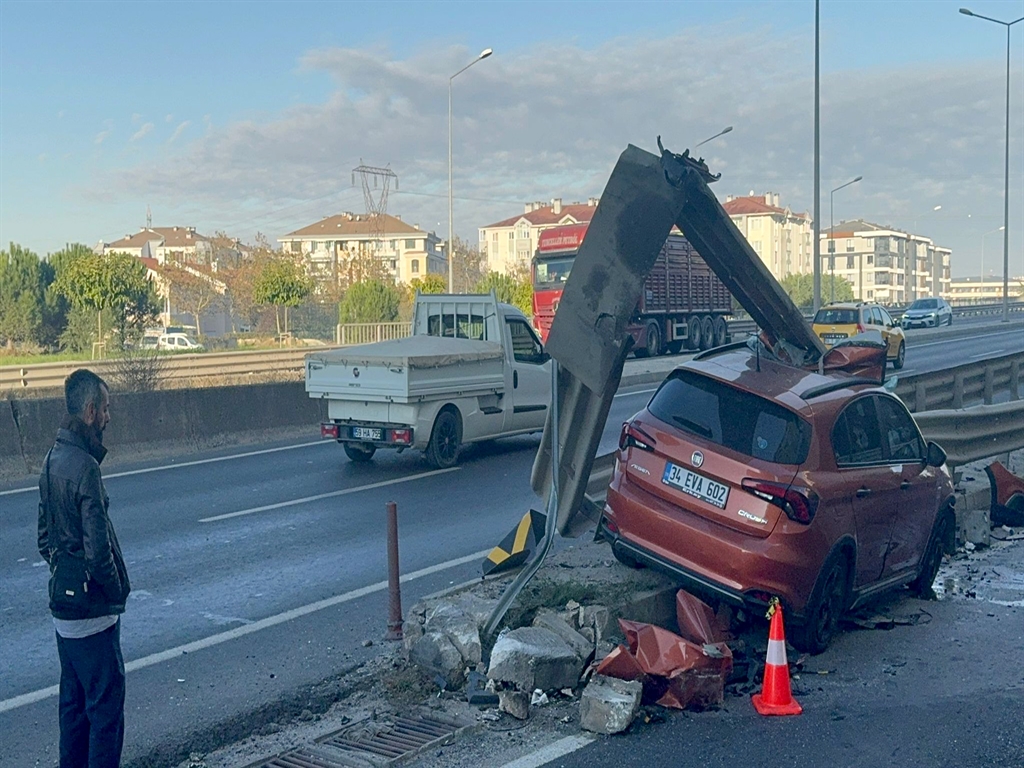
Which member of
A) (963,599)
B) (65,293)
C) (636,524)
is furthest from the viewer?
(65,293)

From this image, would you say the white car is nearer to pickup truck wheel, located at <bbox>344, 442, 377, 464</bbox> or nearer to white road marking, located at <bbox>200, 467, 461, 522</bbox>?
pickup truck wheel, located at <bbox>344, 442, 377, 464</bbox>

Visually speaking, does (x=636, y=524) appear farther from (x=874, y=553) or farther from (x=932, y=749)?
(x=932, y=749)

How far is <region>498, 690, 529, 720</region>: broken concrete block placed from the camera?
18.4 ft

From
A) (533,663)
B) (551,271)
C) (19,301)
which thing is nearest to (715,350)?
(533,663)

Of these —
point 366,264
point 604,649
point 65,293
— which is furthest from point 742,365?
point 366,264

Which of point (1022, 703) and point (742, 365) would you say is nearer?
point (1022, 703)

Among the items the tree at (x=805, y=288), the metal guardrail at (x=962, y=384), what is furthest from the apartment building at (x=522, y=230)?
the metal guardrail at (x=962, y=384)

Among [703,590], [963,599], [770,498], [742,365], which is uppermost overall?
[742,365]

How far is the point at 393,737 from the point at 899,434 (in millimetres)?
4409

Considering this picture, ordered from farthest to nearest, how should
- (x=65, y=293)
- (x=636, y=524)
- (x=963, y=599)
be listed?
(x=65, y=293) < (x=963, y=599) < (x=636, y=524)

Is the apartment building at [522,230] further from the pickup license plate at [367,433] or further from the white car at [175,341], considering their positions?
the pickup license plate at [367,433]

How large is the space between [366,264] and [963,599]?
69.1m

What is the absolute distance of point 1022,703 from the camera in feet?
19.4

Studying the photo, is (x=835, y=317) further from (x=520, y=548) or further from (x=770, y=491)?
(x=770, y=491)
